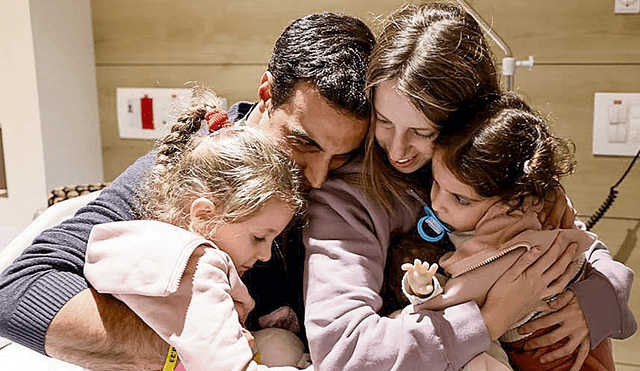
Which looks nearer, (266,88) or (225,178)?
(225,178)

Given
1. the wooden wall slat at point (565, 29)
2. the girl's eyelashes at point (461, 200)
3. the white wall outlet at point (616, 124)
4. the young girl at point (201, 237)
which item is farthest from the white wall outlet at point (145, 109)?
the girl's eyelashes at point (461, 200)

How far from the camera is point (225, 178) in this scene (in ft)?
3.65

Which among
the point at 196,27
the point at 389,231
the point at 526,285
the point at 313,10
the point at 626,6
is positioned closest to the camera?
the point at 526,285

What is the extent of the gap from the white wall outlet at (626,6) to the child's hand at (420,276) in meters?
1.10

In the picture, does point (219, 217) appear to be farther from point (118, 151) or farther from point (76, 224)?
point (118, 151)

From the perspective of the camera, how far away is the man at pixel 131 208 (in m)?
1.09

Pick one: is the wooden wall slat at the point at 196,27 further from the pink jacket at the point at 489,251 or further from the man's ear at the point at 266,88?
the pink jacket at the point at 489,251

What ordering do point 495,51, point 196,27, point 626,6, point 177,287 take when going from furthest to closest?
point 196,27 < point 495,51 < point 626,6 < point 177,287

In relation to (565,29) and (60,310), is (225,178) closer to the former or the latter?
(60,310)

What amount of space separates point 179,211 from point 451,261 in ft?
1.36

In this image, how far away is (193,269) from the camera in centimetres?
102

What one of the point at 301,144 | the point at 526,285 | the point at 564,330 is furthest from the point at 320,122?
the point at 564,330

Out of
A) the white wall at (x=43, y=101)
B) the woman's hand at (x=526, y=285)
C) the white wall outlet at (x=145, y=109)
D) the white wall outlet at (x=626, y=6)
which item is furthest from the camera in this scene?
the white wall outlet at (x=145, y=109)

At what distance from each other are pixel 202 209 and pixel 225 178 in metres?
0.06
